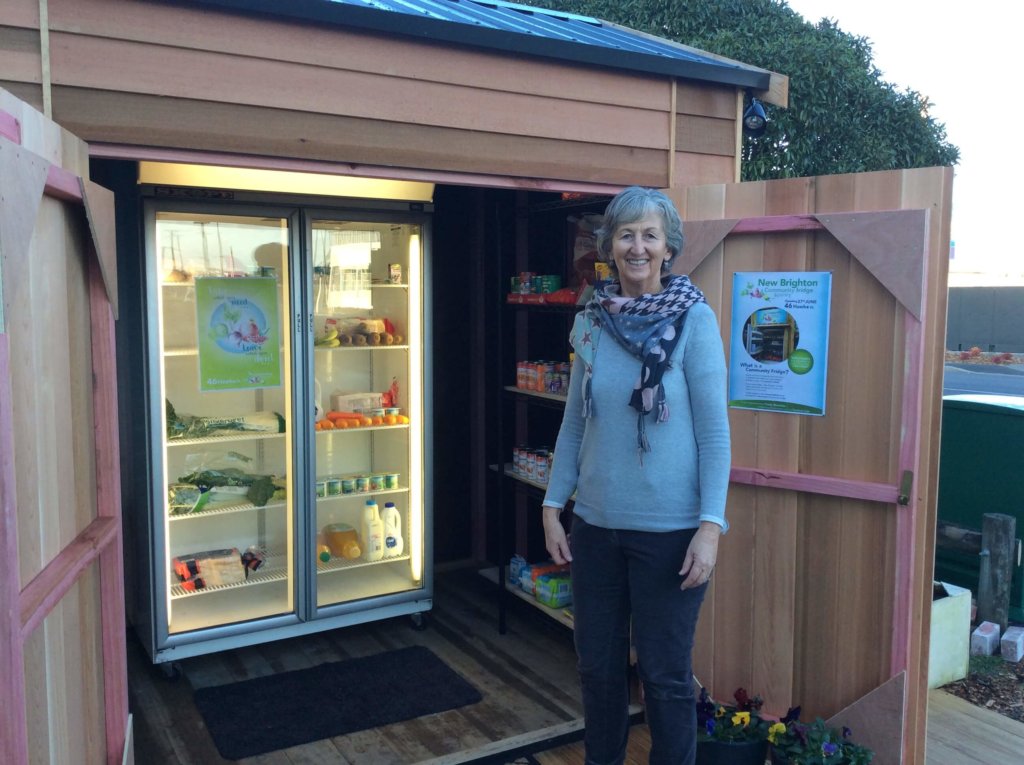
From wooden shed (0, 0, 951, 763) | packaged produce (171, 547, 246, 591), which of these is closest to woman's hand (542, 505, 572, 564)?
wooden shed (0, 0, 951, 763)

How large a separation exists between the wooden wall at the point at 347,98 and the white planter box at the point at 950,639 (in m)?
2.13

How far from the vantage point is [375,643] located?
4238 mm

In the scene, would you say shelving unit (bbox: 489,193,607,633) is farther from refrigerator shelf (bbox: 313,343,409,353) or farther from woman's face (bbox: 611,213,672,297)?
woman's face (bbox: 611,213,672,297)

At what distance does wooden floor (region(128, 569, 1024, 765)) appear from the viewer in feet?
10.4

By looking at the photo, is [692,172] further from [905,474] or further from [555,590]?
[555,590]

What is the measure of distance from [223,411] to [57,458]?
2.21 meters

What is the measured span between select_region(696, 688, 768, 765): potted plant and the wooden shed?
6.8 inches

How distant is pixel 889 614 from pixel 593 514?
1.13m

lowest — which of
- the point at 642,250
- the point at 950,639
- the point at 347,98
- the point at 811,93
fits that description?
the point at 950,639

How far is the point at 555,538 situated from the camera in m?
2.44

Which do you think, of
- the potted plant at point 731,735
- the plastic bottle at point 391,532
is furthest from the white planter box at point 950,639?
the plastic bottle at point 391,532

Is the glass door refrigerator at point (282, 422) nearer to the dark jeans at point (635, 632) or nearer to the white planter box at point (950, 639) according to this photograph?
the dark jeans at point (635, 632)

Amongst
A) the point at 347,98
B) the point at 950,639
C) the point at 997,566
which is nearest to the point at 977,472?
the point at 997,566

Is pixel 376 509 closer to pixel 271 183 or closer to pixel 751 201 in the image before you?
pixel 271 183
